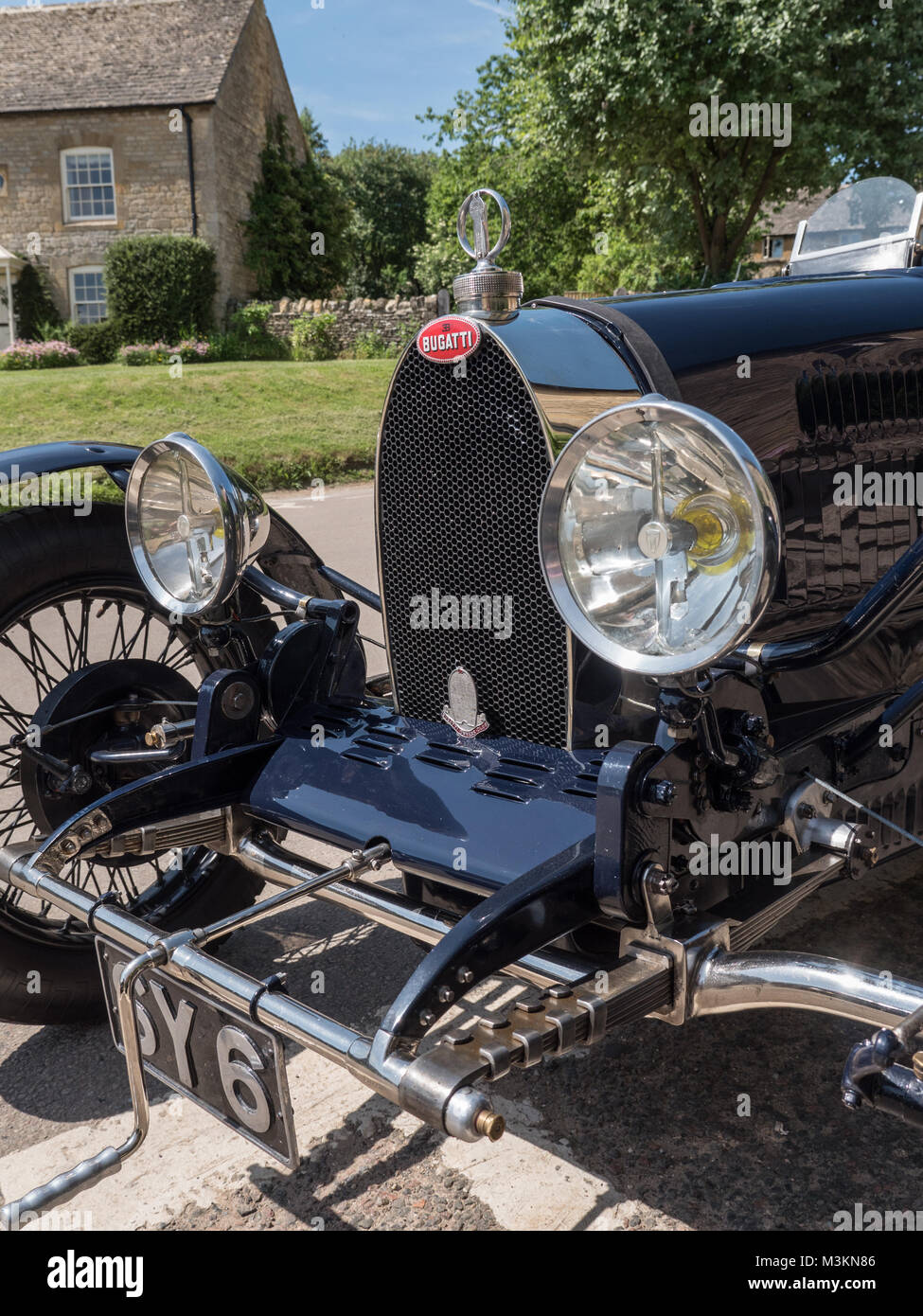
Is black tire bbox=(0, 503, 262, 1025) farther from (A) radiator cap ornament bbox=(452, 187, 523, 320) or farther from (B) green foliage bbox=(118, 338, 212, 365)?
(B) green foliage bbox=(118, 338, 212, 365)

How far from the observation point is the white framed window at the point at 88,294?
75.6ft

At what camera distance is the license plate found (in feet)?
5.09

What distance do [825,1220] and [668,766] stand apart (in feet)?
3.04

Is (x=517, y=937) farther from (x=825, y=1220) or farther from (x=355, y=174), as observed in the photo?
(x=355, y=174)

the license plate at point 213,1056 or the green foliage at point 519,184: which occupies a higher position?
the green foliage at point 519,184

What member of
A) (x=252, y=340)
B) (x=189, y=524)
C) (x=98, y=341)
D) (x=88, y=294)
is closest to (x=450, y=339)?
(x=189, y=524)

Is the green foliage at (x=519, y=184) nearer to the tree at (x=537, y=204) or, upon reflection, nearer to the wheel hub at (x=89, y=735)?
the tree at (x=537, y=204)

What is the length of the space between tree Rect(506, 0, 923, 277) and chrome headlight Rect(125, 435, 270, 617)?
41.3 feet

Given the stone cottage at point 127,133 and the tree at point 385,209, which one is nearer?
the stone cottage at point 127,133

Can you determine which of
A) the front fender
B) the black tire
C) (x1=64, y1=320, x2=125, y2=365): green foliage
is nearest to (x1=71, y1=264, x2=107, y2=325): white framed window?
(x1=64, y1=320, x2=125, y2=365): green foliage

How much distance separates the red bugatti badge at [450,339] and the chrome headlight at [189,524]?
48 centimetres

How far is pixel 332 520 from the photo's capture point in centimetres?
932

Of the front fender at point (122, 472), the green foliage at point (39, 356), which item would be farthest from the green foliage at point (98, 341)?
the front fender at point (122, 472)

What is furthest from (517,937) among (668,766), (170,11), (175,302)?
(170,11)
